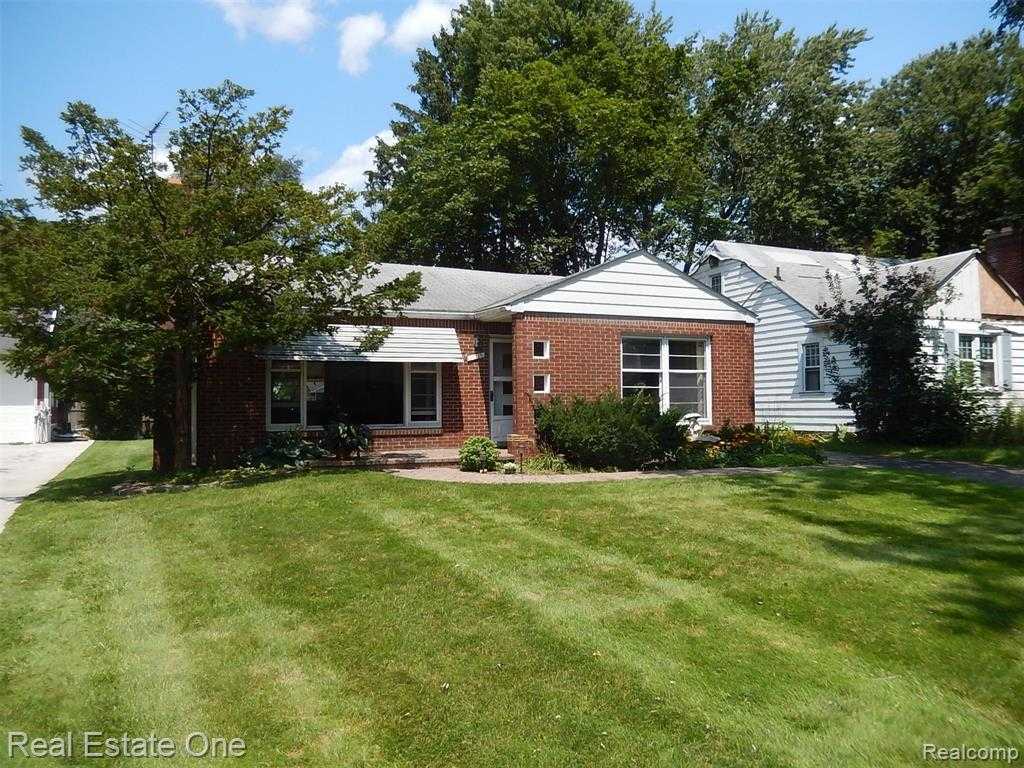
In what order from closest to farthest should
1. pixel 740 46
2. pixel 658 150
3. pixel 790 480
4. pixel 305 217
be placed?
pixel 790 480, pixel 305 217, pixel 658 150, pixel 740 46

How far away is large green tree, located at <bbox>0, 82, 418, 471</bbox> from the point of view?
10.5 m

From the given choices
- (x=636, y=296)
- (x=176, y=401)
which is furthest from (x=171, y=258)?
(x=636, y=296)

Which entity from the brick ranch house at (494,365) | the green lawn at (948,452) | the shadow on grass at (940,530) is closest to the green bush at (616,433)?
the brick ranch house at (494,365)

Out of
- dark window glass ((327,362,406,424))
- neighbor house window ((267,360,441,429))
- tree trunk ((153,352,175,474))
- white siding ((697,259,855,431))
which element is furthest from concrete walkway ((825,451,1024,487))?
tree trunk ((153,352,175,474))

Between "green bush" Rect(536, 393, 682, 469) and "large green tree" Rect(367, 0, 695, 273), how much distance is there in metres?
18.2

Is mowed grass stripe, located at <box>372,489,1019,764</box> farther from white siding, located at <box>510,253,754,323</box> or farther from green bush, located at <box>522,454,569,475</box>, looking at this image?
white siding, located at <box>510,253,754,323</box>

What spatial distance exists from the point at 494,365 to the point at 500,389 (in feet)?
1.98

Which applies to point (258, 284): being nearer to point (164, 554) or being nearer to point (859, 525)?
point (164, 554)

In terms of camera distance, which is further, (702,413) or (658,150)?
(658,150)

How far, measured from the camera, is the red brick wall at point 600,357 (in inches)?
550

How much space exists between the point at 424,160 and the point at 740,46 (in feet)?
55.0

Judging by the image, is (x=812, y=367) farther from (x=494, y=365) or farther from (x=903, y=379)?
(x=494, y=365)

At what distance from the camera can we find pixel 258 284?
38.8 feet

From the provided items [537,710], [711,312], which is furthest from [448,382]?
[537,710]
